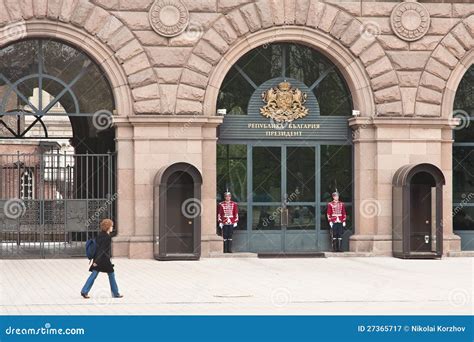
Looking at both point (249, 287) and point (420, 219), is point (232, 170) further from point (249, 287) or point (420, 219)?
point (249, 287)

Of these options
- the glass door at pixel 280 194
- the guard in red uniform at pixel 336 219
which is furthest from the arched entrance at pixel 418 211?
the glass door at pixel 280 194

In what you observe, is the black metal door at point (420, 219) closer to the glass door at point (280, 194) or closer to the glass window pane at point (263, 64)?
the glass door at point (280, 194)

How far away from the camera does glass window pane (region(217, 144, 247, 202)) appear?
2645cm

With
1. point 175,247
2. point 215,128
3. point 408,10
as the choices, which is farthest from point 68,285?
point 408,10

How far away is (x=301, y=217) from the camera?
26938 mm

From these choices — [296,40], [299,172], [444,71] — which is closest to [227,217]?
[299,172]

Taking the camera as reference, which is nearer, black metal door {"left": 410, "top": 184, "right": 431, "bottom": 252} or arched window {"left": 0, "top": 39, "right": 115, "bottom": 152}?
arched window {"left": 0, "top": 39, "right": 115, "bottom": 152}

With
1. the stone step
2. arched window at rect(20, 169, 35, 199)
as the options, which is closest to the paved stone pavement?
the stone step

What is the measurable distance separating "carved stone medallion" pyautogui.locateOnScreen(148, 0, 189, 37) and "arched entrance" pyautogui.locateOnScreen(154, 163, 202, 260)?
10.7 ft

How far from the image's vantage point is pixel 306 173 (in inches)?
1055

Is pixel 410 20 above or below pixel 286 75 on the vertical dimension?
above

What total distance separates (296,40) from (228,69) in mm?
1850

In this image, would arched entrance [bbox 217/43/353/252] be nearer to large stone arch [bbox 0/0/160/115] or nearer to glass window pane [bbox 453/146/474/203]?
large stone arch [bbox 0/0/160/115]

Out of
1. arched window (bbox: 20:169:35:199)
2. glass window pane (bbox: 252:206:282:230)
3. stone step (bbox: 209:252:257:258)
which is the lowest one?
stone step (bbox: 209:252:257:258)
